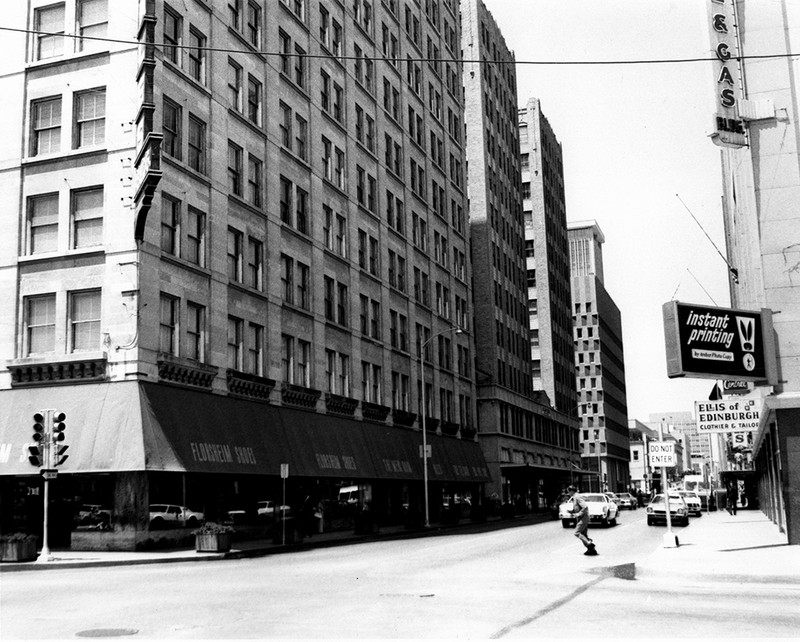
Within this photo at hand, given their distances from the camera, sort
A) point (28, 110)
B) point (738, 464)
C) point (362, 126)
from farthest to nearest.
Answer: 1. point (738, 464)
2. point (362, 126)
3. point (28, 110)

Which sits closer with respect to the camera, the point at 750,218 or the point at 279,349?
the point at 750,218

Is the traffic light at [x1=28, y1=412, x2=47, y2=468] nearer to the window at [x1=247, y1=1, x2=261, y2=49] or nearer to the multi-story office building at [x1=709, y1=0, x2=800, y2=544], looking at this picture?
the multi-story office building at [x1=709, y1=0, x2=800, y2=544]

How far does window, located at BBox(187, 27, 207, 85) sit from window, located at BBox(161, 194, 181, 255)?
5876mm

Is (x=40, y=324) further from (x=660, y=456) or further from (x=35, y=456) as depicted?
(x=660, y=456)

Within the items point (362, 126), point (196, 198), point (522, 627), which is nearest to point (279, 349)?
point (196, 198)

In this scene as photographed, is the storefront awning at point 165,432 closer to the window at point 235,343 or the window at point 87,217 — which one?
the window at point 235,343

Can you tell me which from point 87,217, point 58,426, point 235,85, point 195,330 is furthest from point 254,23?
point 58,426

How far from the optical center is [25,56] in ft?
117

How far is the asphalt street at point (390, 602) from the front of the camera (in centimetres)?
1253

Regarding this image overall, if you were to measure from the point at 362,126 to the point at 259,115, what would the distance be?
13965 mm

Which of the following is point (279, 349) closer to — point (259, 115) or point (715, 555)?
point (259, 115)

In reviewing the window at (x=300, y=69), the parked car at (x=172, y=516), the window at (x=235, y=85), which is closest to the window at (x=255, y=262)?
the window at (x=235, y=85)

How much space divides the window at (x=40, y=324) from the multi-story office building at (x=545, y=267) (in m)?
76.6

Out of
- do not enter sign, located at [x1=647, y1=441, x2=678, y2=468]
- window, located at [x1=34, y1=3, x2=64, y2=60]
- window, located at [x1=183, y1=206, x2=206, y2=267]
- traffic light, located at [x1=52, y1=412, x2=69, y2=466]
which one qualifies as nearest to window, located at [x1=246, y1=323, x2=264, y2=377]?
window, located at [x1=183, y1=206, x2=206, y2=267]
